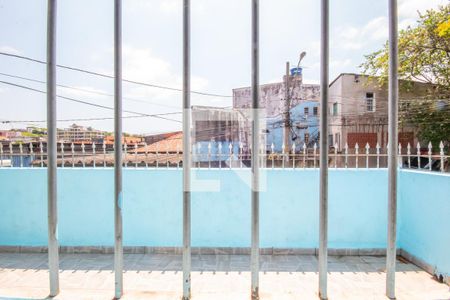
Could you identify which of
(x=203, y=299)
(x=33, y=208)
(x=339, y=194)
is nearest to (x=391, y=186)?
(x=339, y=194)

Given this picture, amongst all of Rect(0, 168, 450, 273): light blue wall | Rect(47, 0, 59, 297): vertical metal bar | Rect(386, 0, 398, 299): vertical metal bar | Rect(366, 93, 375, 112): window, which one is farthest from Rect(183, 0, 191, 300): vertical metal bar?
Rect(366, 93, 375, 112): window

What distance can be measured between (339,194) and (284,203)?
805 mm

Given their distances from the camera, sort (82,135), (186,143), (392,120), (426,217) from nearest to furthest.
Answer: (392,120) < (186,143) < (426,217) < (82,135)

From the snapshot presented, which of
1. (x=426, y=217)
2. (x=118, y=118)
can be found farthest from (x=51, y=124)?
(x=426, y=217)

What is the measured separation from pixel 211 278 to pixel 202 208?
96 centimetres

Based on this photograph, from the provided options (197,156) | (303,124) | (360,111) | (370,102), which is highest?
(370,102)

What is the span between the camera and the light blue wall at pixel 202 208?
354cm

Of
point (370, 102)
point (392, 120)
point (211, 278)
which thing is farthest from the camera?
point (370, 102)

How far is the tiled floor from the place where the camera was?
2338 millimetres

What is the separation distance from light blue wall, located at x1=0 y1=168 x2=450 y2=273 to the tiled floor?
25cm

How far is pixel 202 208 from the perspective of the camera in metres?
3.60

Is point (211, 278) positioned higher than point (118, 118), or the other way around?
point (118, 118)

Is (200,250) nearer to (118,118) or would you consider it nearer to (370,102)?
(118,118)

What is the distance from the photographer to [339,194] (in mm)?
3549
